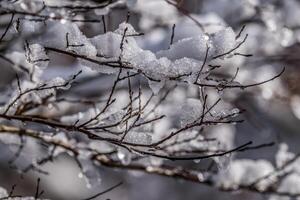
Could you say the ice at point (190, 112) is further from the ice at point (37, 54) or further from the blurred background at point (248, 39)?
the blurred background at point (248, 39)

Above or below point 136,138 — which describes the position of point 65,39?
above

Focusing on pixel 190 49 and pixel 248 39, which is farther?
pixel 248 39

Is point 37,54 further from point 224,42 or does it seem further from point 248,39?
point 248,39

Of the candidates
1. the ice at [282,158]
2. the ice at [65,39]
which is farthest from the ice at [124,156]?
the ice at [282,158]

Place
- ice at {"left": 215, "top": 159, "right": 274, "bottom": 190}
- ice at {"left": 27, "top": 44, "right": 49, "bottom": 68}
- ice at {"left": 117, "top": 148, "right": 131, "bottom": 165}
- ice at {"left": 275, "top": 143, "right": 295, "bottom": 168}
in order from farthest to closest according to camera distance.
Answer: ice at {"left": 275, "top": 143, "right": 295, "bottom": 168} → ice at {"left": 215, "top": 159, "right": 274, "bottom": 190} → ice at {"left": 117, "top": 148, "right": 131, "bottom": 165} → ice at {"left": 27, "top": 44, "right": 49, "bottom": 68}

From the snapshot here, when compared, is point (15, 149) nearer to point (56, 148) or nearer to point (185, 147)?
point (56, 148)

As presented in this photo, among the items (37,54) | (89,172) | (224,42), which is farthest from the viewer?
(89,172)

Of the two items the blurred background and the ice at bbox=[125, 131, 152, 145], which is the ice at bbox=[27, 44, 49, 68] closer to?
the ice at bbox=[125, 131, 152, 145]

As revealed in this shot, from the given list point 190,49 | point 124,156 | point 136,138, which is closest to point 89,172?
point 124,156

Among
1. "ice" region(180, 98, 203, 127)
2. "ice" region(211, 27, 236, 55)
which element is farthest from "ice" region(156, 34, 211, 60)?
"ice" region(180, 98, 203, 127)

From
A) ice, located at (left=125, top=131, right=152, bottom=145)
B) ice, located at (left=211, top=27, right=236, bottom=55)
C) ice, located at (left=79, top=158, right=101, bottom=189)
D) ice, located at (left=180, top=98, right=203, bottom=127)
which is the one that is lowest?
ice, located at (left=79, top=158, right=101, bottom=189)

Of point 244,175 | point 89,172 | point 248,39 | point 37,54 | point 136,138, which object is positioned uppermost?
point 37,54
